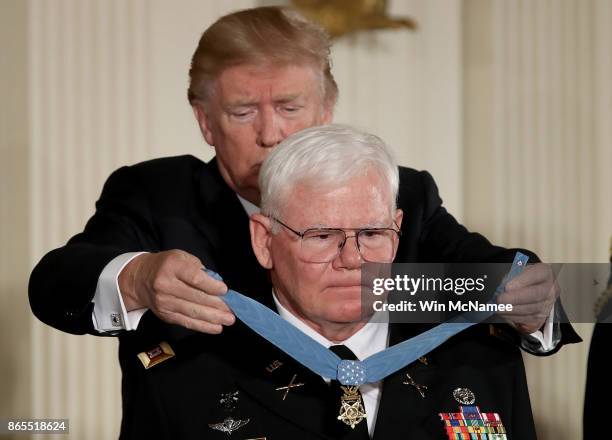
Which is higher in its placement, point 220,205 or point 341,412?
point 220,205

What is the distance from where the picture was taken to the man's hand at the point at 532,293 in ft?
7.57

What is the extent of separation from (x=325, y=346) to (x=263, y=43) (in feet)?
2.73

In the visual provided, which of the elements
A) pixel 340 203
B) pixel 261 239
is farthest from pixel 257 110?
pixel 340 203

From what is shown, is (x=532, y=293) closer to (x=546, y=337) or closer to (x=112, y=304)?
(x=546, y=337)

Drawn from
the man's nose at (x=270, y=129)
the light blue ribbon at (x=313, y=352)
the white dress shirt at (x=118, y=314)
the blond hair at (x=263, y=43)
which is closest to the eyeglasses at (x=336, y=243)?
the light blue ribbon at (x=313, y=352)

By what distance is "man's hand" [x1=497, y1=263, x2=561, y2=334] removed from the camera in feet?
7.57

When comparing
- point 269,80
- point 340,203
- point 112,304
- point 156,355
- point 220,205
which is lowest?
point 156,355

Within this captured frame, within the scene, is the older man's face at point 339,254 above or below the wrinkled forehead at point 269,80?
below

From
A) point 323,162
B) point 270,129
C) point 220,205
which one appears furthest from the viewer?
point 220,205

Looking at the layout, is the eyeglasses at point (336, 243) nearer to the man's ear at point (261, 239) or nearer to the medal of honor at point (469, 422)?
the man's ear at point (261, 239)

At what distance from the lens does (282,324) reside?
2262mm

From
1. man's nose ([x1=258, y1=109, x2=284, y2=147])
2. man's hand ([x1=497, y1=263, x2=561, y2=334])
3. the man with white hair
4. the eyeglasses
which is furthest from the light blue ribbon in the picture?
man's nose ([x1=258, y1=109, x2=284, y2=147])

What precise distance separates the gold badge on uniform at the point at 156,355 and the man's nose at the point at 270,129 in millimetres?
589

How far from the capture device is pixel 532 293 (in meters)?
2.31
